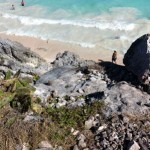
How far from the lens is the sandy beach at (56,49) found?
24219 millimetres

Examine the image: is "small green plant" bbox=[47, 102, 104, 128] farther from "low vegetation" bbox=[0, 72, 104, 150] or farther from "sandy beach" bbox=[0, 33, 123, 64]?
"sandy beach" bbox=[0, 33, 123, 64]

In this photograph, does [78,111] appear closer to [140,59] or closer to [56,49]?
[140,59]

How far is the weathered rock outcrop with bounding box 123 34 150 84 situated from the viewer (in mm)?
12477

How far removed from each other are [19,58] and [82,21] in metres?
16.7

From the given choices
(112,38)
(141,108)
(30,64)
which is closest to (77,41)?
(112,38)

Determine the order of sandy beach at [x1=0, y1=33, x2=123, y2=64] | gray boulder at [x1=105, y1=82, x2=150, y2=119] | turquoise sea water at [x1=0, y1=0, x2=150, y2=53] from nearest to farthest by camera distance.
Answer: gray boulder at [x1=105, y1=82, x2=150, y2=119], sandy beach at [x1=0, y1=33, x2=123, y2=64], turquoise sea water at [x1=0, y1=0, x2=150, y2=53]

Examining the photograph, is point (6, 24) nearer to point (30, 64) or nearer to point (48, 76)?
point (30, 64)

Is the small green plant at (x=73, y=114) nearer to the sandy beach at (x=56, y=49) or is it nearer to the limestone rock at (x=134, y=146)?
the limestone rock at (x=134, y=146)

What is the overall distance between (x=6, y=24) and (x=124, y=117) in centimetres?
2279

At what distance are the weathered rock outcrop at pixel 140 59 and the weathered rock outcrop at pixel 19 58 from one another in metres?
3.87

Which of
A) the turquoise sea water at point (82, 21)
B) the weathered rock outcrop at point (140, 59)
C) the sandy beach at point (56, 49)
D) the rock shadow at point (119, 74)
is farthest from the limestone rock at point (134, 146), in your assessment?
the turquoise sea water at point (82, 21)

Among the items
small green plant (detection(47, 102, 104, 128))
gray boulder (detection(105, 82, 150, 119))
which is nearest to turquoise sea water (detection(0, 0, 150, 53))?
gray boulder (detection(105, 82, 150, 119))

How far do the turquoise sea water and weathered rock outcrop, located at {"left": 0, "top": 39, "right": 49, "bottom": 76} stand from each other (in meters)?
9.84

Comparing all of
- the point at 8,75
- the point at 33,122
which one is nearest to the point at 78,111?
the point at 33,122
